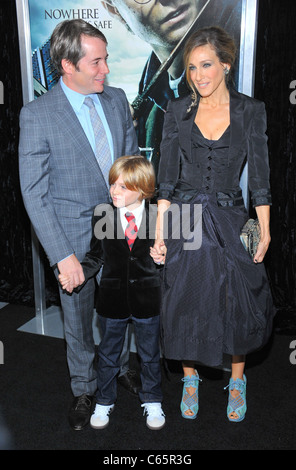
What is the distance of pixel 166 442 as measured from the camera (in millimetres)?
2459

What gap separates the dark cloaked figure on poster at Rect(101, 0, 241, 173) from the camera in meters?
2.98

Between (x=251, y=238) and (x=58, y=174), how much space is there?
0.96 m

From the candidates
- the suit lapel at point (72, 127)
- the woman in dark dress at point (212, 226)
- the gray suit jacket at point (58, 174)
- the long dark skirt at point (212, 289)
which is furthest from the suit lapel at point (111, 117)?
the long dark skirt at point (212, 289)

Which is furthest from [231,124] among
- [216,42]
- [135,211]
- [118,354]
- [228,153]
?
[118,354]

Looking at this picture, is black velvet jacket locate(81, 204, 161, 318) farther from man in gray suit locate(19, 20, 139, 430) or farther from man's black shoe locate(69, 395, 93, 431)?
man's black shoe locate(69, 395, 93, 431)

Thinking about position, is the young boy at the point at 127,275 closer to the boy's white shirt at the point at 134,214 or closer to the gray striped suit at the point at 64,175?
the boy's white shirt at the point at 134,214

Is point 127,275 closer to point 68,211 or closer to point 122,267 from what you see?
point 122,267

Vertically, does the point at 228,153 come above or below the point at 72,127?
below

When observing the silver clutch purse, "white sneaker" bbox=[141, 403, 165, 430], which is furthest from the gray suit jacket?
"white sneaker" bbox=[141, 403, 165, 430]

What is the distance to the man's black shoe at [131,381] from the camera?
2898mm

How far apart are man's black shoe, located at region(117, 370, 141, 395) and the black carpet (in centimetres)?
4

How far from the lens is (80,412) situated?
103 inches
